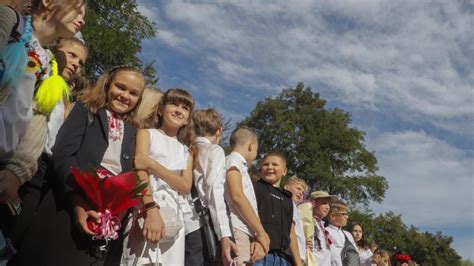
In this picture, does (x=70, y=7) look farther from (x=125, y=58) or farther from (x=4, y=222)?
(x=125, y=58)

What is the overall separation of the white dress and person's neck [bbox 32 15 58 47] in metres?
1.20

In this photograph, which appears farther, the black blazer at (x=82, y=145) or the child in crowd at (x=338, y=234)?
the child in crowd at (x=338, y=234)

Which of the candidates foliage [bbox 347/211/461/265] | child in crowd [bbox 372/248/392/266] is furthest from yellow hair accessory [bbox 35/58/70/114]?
foliage [bbox 347/211/461/265]

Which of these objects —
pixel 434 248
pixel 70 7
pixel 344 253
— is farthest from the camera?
pixel 434 248

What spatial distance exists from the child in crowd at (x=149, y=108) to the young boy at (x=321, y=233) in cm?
399

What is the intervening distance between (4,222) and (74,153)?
1.80 ft

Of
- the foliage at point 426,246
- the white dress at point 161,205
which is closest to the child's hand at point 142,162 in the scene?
the white dress at point 161,205

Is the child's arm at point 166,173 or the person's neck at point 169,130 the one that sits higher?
the person's neck at point 169,130

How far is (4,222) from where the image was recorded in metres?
2.38

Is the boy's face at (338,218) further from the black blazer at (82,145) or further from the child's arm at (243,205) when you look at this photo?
the black blazer at (82,145)

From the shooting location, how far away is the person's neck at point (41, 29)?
2.49 meters

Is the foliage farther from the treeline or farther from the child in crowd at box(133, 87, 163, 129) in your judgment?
the child in crowd at box(133, 87, 163, 129)

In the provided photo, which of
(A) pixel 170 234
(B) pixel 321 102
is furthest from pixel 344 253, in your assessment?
(B) pixel 321 102

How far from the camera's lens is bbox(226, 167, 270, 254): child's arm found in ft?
14.2
